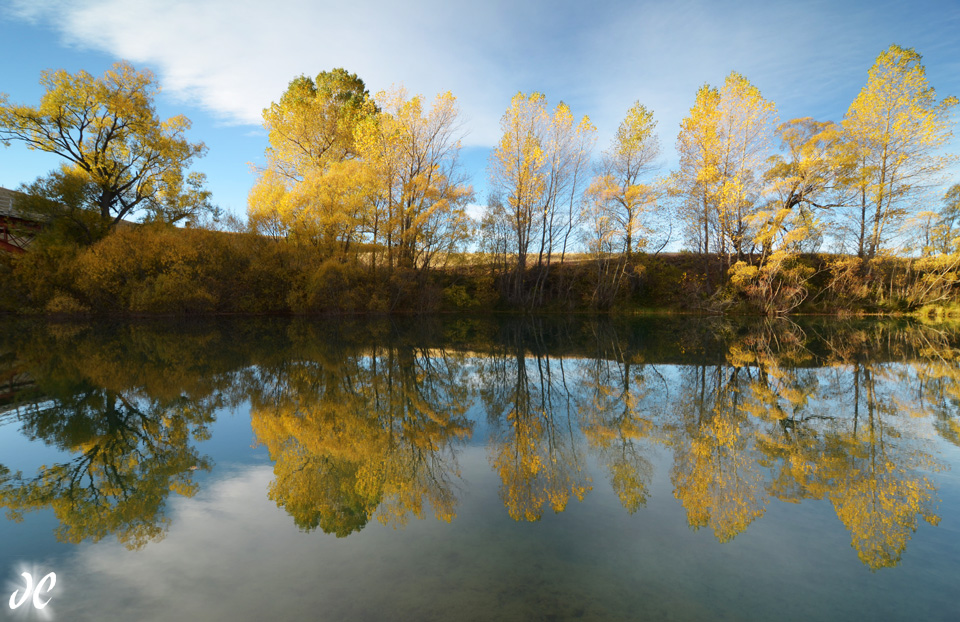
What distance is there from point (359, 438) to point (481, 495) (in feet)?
6.69

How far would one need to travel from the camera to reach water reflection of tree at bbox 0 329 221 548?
12.6 feet

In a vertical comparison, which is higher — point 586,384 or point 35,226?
point 35,226

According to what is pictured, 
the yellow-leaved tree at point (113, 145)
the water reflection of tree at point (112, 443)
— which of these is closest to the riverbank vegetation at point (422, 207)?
the yellow-leaved tree at point (113, 145)

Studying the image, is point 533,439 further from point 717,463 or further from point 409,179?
point 409,179

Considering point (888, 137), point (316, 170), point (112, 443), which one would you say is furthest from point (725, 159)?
point (112, 443)

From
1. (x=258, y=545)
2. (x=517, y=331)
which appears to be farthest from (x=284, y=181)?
(x=258, y=545)

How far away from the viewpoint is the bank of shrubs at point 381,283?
74.0ft

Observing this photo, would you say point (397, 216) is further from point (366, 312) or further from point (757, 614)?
point (757, 614)

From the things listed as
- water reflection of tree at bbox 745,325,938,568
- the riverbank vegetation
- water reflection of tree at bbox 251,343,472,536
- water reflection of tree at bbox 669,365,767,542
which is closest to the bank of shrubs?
Result: the riverbank vegetation

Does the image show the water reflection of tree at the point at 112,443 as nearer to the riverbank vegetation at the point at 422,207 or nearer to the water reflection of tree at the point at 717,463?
the water reflection of tree at the point at 717,463

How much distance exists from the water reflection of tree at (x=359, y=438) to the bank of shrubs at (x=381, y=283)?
16400mm

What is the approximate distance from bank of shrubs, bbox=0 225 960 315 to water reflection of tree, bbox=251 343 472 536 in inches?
646

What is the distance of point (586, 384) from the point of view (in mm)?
8750

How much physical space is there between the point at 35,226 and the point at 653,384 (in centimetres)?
3418
